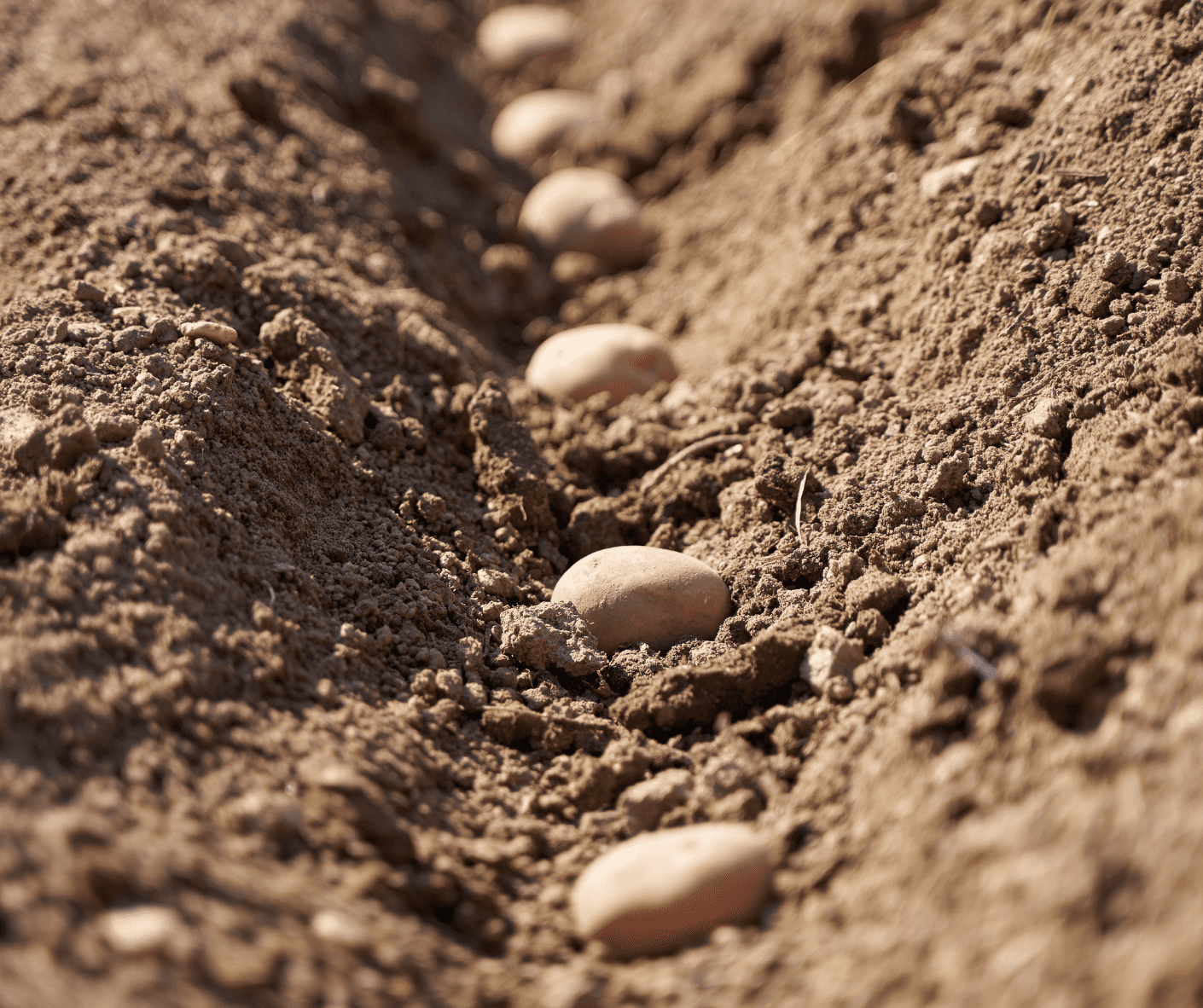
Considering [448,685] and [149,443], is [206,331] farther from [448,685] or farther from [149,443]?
[448,685]

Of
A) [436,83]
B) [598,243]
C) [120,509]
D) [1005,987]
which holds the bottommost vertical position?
[1005,987]

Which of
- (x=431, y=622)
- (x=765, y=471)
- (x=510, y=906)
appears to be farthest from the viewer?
(x=765, y=471)

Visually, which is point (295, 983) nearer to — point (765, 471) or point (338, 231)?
point (765, 471)

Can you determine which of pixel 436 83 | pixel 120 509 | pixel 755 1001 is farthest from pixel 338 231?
pixel 755 1001

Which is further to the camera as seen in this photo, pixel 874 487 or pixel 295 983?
pixel 874 487

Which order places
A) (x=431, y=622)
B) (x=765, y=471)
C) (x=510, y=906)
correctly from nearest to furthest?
1. (x=510, y=906)
2. (x=431, y=622)
3. (x=765, y=471)

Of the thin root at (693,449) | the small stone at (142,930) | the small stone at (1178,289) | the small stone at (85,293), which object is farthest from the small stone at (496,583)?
the small stone at (1178,289)

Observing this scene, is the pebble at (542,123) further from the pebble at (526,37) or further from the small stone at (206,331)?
the small stone at (206,331)
